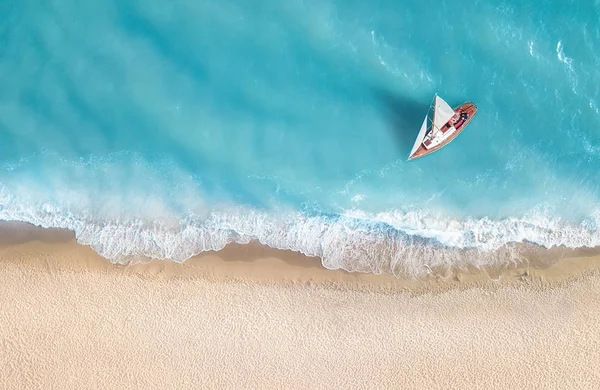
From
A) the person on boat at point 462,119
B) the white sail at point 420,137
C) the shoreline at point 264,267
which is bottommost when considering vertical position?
the shoreline at point 264,267

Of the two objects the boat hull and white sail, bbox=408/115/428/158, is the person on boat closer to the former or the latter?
the boat hull

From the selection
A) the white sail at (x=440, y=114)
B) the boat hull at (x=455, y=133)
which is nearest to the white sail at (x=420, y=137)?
the boat hull at (x=455, y=133)

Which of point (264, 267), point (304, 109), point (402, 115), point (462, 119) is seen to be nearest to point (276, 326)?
point (264, 267)

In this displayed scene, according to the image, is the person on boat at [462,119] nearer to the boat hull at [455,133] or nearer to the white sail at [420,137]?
the boat hull at [455,133]

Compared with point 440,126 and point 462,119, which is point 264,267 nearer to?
point 440,126

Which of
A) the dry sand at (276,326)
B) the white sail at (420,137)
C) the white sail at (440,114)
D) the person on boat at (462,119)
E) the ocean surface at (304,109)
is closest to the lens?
the dry sand at (276,326)
